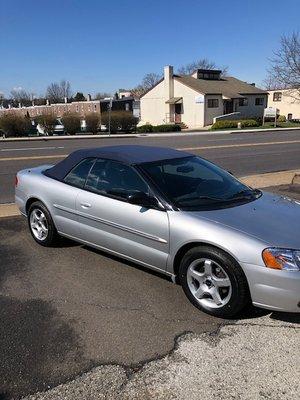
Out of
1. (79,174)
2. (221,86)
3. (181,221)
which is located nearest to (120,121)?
(221,86)

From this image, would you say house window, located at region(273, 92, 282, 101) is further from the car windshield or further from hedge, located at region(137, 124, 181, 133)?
the car windshield

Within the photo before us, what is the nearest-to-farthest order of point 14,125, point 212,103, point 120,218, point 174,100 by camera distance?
1. point 120,218
2. point 14,125
3. point 212,103
4. point 174,100

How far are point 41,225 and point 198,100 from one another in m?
48.4

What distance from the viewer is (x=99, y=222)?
183 inches

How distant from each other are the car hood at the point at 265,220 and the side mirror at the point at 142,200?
44 centimetres

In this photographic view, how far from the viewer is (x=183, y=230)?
12.6ft

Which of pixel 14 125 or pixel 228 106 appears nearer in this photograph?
pixel 14 125

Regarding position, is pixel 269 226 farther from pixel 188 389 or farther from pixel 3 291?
pixel 3 291

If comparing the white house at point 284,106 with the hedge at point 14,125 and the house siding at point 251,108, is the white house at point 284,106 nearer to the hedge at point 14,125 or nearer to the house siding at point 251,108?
the house siding at point 251,108

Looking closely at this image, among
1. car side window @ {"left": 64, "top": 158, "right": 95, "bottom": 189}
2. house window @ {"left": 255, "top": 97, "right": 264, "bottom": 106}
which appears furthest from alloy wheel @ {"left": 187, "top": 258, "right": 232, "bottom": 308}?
house window @ {"left": 255, "top": 97, "right": 264, "bottom": 106}

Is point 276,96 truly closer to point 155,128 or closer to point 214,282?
point 155,128

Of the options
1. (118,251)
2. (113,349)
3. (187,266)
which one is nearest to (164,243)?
(187,266)

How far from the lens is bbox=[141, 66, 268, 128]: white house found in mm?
52656

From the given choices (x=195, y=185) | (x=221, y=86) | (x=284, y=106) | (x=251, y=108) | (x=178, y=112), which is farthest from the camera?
(x=284, y=106)
